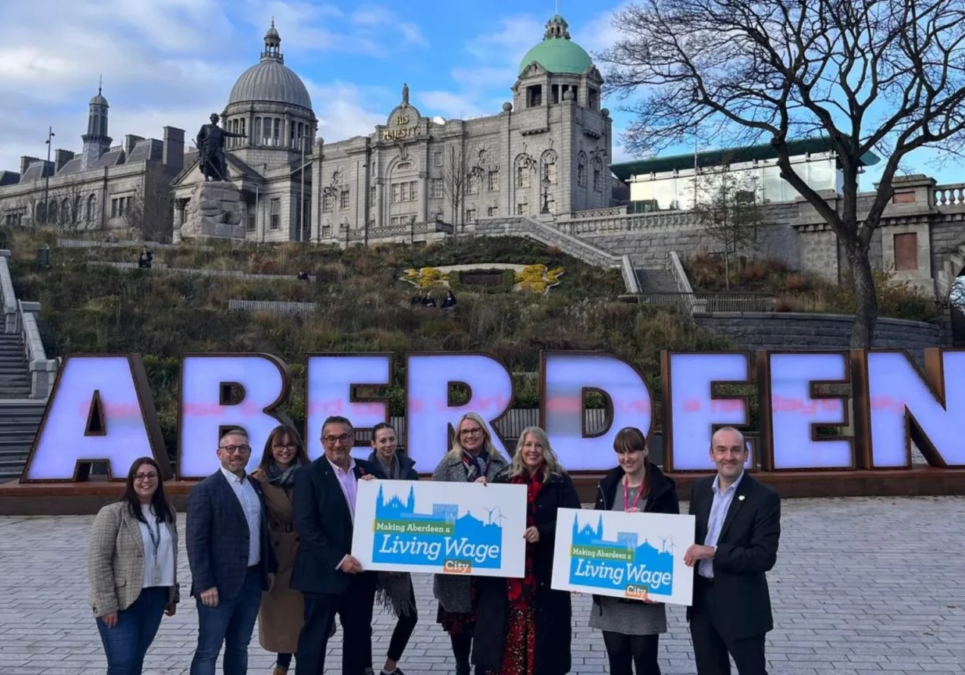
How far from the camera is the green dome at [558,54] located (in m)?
74.4

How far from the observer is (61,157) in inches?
4670

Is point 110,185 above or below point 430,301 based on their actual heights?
above

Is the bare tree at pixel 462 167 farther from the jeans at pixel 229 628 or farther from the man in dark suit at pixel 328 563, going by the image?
the jeans at pixel 229 628

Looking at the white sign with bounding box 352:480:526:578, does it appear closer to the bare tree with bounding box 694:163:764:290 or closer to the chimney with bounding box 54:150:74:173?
the bare tree with bounding box 694:163:764:290

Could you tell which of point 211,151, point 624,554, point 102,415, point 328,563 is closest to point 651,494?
point 624,554

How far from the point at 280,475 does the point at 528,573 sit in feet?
6.37

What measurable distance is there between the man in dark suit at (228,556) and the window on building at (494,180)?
69457mm

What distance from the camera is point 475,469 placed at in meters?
5.51

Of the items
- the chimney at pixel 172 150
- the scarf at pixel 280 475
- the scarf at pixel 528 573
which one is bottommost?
the scarf at pixel 528 573

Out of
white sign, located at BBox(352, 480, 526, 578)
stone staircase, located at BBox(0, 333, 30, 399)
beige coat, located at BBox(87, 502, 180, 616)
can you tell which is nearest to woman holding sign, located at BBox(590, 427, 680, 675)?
white sign, located at BBox(352, 480, 526, 578)

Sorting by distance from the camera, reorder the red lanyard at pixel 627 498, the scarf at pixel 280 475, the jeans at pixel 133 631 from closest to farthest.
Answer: the jeans at pixel 133 631, the red lanyard at pixel 627 498, the scarf at pixel 280 475

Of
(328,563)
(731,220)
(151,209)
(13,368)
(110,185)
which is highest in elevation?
(110,185)

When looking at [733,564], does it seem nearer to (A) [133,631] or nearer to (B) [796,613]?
(B) [796,613]

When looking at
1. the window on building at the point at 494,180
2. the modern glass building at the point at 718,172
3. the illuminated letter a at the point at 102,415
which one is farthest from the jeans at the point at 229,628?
the window on building at the point at 494,180
